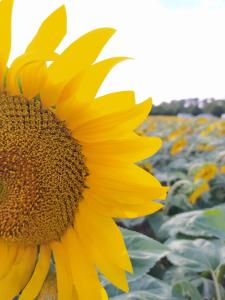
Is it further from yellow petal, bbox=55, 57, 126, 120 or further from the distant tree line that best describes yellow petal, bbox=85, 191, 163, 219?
the distant tree line

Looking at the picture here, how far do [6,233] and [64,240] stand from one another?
13 centimetres

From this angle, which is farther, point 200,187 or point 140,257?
point 200,187

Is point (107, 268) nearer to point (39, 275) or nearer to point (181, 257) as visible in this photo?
point (39, 275)

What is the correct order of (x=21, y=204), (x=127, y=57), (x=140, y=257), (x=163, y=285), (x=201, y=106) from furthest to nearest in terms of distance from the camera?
(x=201, y=106) < (x=163, y=285) < (x=140, y=257) < (x=21, y=204) < (x=127, y=57)

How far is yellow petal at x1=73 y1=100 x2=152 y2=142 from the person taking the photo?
1162 mm

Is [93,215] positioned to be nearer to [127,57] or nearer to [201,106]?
[127,57]

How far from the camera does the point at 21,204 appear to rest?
4.17ft

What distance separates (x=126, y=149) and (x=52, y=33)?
281 millimetres

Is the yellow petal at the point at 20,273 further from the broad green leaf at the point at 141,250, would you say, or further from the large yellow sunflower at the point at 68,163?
the broad green leaf at the point at 141,250

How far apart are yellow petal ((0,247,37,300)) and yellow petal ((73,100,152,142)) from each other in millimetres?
322

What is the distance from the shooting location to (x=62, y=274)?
1.31 m

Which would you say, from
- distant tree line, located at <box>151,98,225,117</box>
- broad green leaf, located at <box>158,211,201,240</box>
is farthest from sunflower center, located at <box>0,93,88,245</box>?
distant tree line, located at <box>151,98,225,117</box>

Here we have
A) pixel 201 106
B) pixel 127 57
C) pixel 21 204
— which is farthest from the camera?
pixel 201 106

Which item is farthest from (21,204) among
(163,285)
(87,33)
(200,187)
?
(200,187)
